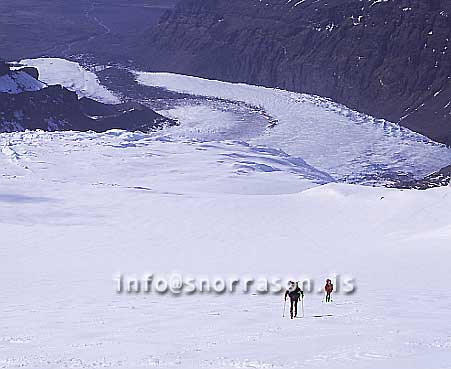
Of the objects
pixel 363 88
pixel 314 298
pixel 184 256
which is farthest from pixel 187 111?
pixel 314 298

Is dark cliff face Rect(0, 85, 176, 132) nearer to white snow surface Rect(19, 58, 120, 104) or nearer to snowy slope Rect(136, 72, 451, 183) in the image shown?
snowy slope Rect(136, 72, 451, 183)

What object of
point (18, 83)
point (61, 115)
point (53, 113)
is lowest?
point (53, 113)

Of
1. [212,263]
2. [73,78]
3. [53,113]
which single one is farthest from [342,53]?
[212,263]

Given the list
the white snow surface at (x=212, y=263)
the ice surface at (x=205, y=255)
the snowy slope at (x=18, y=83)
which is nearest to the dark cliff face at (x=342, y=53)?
the ice surface at (x=205, y=255)

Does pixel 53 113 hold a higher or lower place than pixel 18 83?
lower

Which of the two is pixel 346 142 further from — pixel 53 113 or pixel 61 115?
pixel 53 113

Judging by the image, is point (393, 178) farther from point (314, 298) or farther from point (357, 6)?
point (357, 6)
